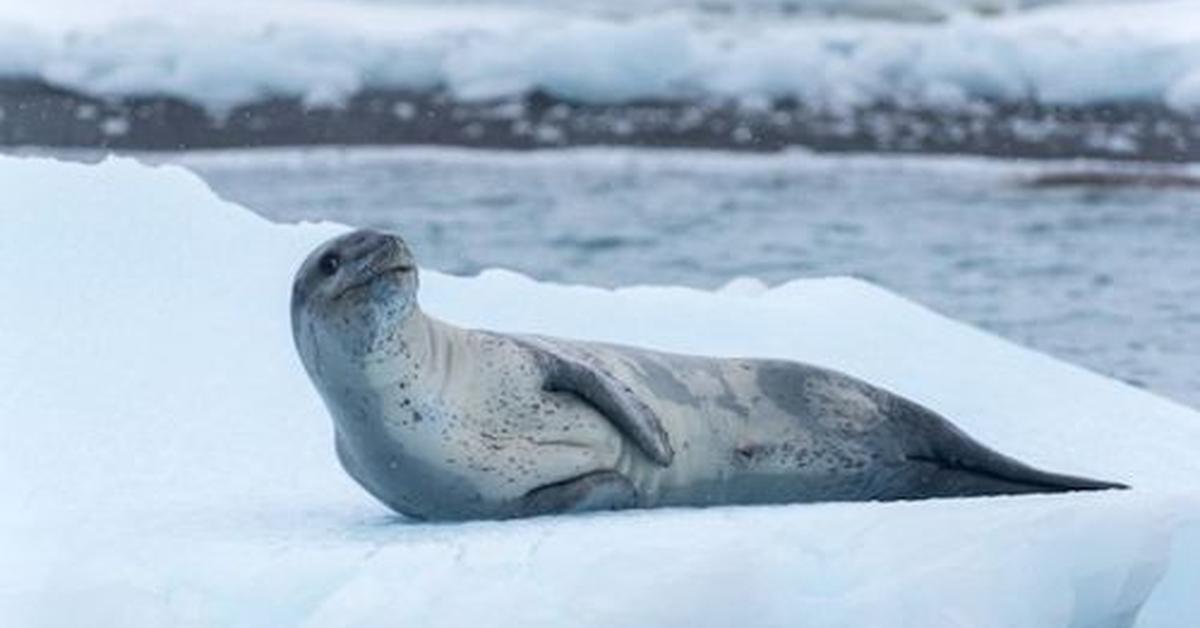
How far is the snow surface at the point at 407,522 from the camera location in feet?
16.0

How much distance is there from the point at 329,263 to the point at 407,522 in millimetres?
571

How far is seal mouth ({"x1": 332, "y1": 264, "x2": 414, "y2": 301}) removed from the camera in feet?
17.8

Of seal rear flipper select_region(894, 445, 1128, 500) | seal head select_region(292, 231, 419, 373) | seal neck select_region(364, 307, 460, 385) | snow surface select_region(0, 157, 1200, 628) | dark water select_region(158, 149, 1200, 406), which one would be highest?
seal head select_region(292, 231, 419, 373)

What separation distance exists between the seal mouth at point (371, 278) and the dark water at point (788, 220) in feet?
50.1

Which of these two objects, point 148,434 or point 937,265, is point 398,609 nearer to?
point 148,434

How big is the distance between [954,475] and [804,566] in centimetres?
150

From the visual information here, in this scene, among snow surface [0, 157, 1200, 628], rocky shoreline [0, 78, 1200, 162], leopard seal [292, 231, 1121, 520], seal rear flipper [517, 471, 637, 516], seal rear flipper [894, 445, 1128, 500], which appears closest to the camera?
snow surface [0, 157, 1200, 628]

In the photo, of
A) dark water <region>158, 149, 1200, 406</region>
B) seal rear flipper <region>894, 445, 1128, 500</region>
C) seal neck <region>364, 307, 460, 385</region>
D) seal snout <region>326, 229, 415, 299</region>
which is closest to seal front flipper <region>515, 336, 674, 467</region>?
seal neck <region>364, 307, 460, 385</region>

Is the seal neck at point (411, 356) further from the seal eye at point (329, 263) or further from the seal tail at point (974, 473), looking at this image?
the seal tail at point (974, 473)

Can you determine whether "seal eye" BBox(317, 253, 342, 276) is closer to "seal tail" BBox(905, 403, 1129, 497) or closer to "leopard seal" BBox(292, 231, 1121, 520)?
"leopard seal" BBox(292, 231, 1121, 520)

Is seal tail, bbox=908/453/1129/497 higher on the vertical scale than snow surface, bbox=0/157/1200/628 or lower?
lower

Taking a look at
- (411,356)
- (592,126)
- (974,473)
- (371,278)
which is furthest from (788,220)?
(371,278)

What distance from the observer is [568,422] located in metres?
5.69

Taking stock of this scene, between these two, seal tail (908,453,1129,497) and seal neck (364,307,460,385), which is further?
seal tail (908,453,1129,497)
